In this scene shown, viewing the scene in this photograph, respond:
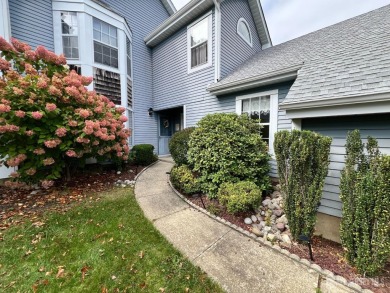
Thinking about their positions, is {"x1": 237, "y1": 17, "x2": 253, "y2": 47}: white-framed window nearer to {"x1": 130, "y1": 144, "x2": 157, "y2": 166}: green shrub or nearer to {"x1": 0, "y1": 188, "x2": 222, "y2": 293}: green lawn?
{"x1": 130, "y1": 144, "x2": 157, "y2": 166}: green shrub

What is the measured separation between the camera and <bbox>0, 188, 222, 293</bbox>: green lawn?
2.12 metres

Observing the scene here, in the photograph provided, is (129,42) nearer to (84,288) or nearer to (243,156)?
(243,156)

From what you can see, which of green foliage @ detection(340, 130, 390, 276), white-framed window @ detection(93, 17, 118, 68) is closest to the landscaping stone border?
green foliage @ detection(340, 130, 390, 276)

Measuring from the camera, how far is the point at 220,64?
22.6ft

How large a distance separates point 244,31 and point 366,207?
9136 mm

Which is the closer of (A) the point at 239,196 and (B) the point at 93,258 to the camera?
(B) the point at 93,258

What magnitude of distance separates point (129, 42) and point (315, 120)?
9.24 meters

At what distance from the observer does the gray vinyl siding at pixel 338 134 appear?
302 cm

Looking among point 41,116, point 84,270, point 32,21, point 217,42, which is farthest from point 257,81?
point 32,21

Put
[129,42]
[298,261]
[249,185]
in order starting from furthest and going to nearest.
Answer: [129,42]
[249,185]
[298,261]

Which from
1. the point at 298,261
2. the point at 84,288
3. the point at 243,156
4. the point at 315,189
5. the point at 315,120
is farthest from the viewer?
the point at 243,156

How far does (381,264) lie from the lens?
7.18 ft

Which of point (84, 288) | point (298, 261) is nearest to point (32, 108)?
point (84, 288)

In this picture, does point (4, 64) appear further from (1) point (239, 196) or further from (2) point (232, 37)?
(2) point (232, 37)
